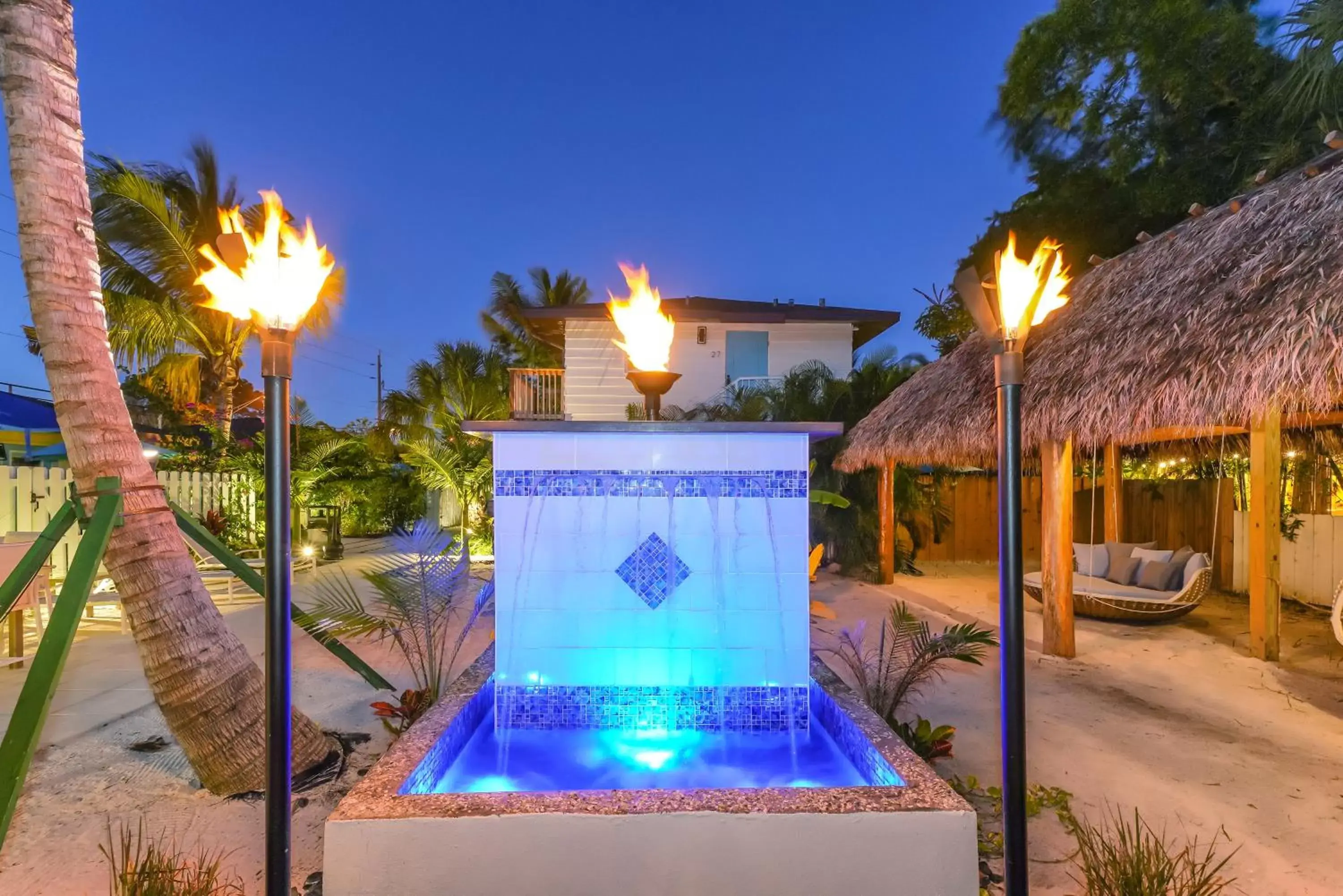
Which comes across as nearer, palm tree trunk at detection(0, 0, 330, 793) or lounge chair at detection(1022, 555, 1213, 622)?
palm tree trunk at detection(0, 0, 330, 793)

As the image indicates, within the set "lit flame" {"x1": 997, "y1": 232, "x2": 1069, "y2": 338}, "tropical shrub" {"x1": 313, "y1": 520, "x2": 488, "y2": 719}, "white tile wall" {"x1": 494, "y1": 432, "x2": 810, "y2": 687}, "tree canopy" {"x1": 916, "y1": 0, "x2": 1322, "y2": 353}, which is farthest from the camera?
"tree canopy" {"x1": 916, "y1": 0, "x2": 1322, "y2": 353}

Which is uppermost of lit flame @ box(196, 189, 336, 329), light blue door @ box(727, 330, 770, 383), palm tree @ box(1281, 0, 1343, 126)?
palm tree @ box(1281, 0, 1343, 126)

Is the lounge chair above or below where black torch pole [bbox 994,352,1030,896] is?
below

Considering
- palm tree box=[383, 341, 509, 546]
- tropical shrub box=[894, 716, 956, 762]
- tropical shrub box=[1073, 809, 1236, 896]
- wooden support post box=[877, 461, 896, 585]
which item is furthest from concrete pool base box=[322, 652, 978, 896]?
wooden support post box=[877, 461, 896, 585]

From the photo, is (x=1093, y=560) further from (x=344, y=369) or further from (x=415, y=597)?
(x=344, y=369)

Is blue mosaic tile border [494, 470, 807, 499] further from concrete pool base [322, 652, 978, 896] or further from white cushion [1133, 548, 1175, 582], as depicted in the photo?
white cushion [1133, 548, 1175, 582]

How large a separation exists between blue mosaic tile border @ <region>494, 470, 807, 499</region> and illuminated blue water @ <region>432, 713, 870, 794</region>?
4.40 ft

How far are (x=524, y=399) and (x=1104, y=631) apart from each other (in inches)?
481

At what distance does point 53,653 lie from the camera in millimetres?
2703

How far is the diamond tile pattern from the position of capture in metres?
3.76

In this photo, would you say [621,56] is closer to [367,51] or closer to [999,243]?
[367,51]

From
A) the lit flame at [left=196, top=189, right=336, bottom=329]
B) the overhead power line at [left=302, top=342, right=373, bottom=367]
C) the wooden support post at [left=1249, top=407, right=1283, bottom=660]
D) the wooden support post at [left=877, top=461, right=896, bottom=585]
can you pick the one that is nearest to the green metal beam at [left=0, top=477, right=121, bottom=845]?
the lit flame at [left=196, top=189, right=336, bottom=329]

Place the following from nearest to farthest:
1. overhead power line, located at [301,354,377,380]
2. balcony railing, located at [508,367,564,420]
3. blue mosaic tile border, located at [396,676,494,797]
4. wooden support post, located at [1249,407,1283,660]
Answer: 1. blue mosaic tile border, located at [396,676,494,797]
2. wooden support post, located at [1249,407,1283,660]
3. balcony railing, located at [508,367,564,420]
4. overhead power line, located at [301,354,377,380]

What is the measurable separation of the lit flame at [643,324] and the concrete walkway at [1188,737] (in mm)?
2856
